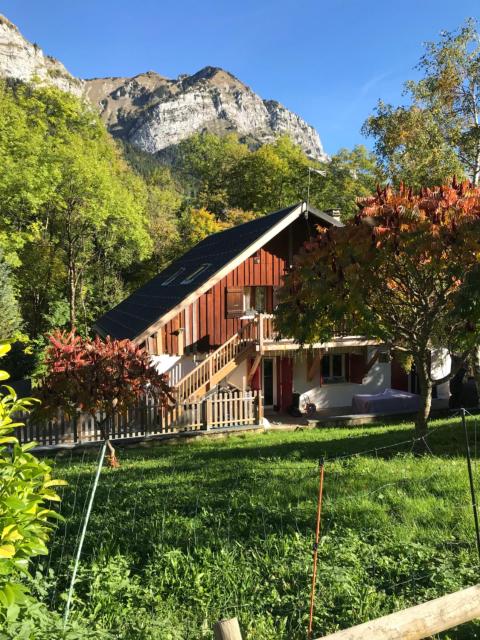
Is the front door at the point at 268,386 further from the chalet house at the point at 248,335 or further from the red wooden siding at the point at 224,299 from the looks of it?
the red wooden siding at the point at 224,299

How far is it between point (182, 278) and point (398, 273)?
1271 cm

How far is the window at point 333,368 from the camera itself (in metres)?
20.6

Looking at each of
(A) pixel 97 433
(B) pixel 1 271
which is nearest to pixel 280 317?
(A) pixel 97 433

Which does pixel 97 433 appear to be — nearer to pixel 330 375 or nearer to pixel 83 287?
pixel 330 375

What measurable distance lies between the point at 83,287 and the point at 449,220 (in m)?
30.2

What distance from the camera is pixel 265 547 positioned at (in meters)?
5.55

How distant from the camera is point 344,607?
452 cm

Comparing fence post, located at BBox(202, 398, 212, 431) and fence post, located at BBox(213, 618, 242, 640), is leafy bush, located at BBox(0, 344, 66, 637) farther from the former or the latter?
fence post, located at BBox(202, 398, 212, 431)

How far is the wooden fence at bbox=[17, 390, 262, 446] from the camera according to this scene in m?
14.0

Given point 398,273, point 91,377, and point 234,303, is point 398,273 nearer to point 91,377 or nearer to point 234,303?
point 91,377

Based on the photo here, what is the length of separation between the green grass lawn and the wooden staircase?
6949 mm

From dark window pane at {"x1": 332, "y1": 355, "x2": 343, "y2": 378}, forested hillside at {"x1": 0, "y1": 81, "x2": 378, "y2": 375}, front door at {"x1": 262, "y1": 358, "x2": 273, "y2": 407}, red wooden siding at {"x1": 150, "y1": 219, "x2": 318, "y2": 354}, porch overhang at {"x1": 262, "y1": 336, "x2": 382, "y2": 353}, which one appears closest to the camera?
porch overhang at {"x1": 262, "y1": 336, "x2": 382, "y2": 353}

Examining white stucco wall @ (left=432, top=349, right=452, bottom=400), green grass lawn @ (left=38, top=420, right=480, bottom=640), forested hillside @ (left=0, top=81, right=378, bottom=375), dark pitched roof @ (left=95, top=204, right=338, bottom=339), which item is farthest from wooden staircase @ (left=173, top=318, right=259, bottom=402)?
forested hillside @ (left=0, top=81, right=378, bottom=375)

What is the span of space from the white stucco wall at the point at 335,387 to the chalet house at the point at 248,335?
0.13ft
